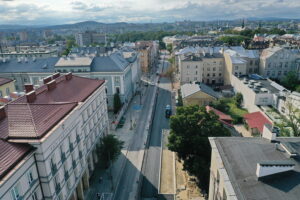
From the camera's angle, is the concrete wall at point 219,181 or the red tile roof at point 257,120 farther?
the red tile roof at point 257,120

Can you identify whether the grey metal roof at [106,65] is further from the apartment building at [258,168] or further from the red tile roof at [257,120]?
the apartment building at [258,168]

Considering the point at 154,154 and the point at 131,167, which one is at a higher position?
the point at 154,154

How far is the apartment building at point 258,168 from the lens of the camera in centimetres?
1467

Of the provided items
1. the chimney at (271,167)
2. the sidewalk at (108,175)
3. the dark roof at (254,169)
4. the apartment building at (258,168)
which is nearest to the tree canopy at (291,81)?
the sidewalk at (108,175)

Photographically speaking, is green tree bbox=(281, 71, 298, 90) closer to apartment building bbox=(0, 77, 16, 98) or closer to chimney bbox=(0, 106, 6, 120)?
chimney bbox=(0, 106, 6, 120)

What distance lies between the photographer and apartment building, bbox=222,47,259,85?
7462 centimetres

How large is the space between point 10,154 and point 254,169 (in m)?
19.8

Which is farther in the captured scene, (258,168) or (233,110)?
(233,110)

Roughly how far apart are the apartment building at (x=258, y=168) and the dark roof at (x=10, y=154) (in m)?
16.7

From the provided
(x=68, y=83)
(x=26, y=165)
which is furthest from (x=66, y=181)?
(x=68, y=83)

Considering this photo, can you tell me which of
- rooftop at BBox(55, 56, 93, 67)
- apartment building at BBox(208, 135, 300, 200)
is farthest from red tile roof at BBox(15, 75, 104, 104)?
rooftop at BBox(55, 56, 93, 67)

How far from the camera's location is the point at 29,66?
65.6 meters

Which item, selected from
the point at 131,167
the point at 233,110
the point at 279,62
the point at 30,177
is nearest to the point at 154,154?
the point at 131,167

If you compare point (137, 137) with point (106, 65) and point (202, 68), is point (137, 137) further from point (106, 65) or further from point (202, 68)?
point (202, 68)
